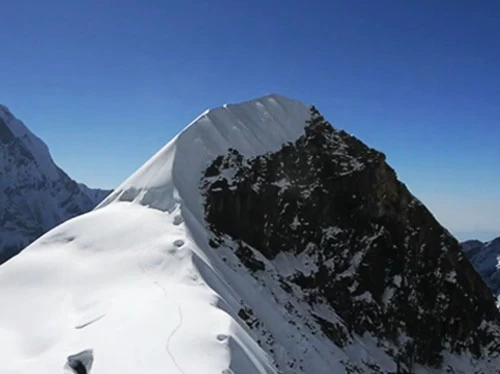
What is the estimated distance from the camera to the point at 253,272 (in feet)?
138

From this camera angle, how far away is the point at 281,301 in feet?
137

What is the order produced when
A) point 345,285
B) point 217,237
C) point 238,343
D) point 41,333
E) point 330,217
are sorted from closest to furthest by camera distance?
point 238,343 < point 41,333 < point 217,237 < point 345,285 < point 330,217

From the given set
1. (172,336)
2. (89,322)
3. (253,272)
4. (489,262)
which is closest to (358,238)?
(253,272)

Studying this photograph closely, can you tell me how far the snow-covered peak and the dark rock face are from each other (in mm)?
1672

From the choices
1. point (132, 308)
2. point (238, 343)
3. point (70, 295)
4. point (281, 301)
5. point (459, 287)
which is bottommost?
point (459, 287)

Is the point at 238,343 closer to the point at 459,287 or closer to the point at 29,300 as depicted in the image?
the point at 29,300

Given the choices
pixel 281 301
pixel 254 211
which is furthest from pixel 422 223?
pixel 281 301

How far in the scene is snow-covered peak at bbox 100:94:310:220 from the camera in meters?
42.4

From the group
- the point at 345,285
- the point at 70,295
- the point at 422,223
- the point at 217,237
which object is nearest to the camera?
the point at 70,295

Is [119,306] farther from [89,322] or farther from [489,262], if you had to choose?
[489,262]

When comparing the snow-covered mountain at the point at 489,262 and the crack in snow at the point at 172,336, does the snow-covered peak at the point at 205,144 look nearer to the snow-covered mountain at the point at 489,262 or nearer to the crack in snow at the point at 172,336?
the crack in snow at the point at 172,336

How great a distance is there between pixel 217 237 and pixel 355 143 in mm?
33571

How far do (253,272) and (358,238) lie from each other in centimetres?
2195

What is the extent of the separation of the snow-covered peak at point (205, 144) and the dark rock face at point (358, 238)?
5.49 feet
